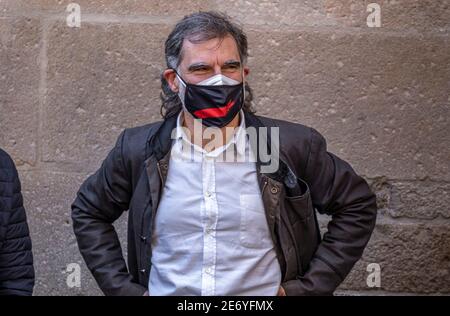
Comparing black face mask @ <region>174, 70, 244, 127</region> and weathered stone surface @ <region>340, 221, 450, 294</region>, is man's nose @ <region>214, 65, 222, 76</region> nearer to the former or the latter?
black face mask @ <region>174, 70, 244, 127</region>

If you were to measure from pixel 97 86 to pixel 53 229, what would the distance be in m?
0.79

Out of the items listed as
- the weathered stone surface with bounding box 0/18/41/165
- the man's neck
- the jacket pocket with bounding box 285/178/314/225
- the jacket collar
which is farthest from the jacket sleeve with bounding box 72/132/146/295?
the weathered stone surface with bounding box 0/18/41/165

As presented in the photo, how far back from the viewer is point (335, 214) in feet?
9.58

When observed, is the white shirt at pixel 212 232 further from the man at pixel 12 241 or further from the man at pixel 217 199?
the man at pixel 12 241

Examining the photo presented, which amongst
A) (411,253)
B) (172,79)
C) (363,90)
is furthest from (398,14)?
(172,79)

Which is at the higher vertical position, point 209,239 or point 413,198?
point 209,239

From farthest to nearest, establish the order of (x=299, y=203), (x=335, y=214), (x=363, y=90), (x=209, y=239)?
(x=363, y=90)
(x=335, y=214)
(x=299, y=203)
(x=209, y=239)

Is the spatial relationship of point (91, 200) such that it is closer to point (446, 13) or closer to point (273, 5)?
point (273, 5)

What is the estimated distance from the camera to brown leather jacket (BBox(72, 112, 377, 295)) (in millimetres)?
2799

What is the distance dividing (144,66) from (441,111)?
61.0 inches

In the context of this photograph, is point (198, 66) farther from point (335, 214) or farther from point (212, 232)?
point (335, 214)

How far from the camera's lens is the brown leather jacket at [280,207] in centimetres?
280

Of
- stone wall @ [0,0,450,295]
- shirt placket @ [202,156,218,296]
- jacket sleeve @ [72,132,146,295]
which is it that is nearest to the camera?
shirt placket @ [202,156,218,296]

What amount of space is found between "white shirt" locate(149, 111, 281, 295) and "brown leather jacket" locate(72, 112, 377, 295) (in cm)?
4
